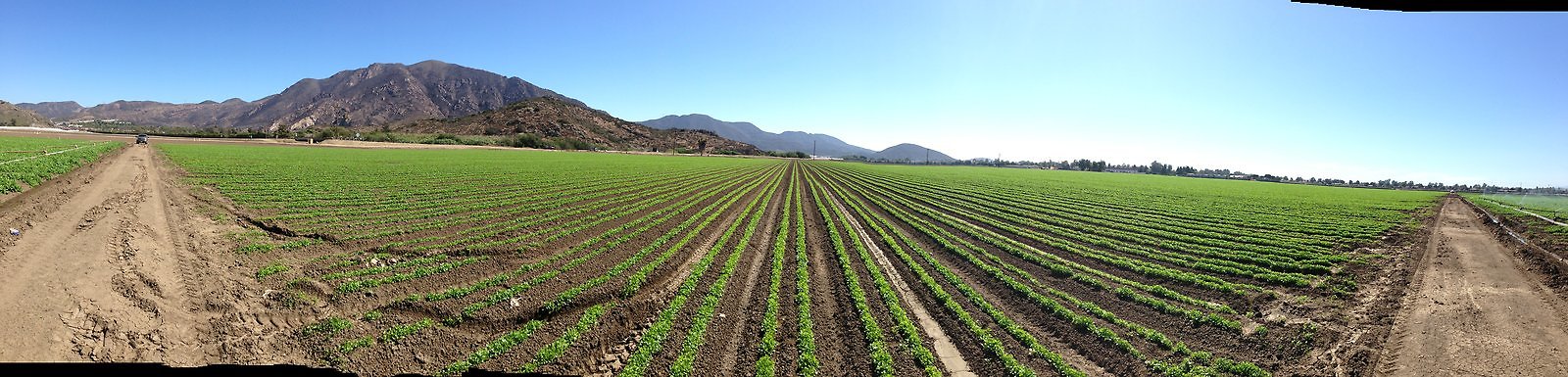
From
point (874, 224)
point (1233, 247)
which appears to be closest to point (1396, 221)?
point (1233, 247)

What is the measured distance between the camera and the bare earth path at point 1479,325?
836 cm

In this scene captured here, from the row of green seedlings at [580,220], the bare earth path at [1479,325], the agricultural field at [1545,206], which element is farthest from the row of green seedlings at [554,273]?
the agricultural field at [1545,206]

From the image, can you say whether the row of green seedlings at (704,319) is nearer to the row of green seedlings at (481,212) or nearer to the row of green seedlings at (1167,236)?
the row of green seedlings at (481,212)

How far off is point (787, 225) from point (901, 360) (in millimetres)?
11217

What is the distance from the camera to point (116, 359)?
22.4 feet

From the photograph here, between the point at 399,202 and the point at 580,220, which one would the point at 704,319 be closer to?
the point at 580,220

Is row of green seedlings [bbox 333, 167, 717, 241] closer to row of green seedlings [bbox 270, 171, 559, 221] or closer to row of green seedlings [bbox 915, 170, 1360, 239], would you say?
row of green seedlings [bbox 270, 171, 559, 221]

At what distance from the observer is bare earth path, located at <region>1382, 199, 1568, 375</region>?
27.4 feet

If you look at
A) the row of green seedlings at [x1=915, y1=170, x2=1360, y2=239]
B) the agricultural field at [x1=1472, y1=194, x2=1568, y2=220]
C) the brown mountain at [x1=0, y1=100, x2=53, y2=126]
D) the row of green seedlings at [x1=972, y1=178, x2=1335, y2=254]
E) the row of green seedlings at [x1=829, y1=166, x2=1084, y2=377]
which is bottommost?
A: the row of green seedlings at [x1=829, y1=166, x2=1084, y2=377]

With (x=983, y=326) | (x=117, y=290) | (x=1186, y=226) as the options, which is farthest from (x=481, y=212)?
(x=1186, y=226)

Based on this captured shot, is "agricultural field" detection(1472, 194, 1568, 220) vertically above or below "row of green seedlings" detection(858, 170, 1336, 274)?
above

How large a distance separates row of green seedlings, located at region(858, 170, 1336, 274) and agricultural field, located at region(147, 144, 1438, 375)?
0.13 metres

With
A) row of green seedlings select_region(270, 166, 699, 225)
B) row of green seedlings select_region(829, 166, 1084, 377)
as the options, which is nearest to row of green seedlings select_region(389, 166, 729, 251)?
row of green seedlings select_region(270, 166, 699, 225)

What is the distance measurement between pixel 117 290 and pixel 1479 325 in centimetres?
2482
